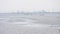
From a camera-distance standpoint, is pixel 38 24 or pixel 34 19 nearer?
pixel 38 24

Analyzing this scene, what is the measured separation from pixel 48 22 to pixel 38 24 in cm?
18

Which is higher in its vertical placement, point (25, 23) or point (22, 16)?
point (22, 16)

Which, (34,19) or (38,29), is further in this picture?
(34,19)

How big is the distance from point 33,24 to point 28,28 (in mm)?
134

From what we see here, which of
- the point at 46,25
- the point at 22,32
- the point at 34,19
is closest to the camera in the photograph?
the point at 22,32

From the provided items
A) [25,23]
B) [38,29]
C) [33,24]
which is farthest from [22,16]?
[38,29]

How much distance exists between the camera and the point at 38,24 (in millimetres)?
1423

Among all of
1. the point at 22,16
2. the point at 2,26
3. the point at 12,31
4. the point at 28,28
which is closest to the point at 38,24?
the point at 28,28

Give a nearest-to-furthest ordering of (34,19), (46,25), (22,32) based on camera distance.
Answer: (22,32) → (46,25) → (34,19)

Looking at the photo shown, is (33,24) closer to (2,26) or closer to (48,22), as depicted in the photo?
(48,22)

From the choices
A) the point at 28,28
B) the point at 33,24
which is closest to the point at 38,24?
the point at 33,24
